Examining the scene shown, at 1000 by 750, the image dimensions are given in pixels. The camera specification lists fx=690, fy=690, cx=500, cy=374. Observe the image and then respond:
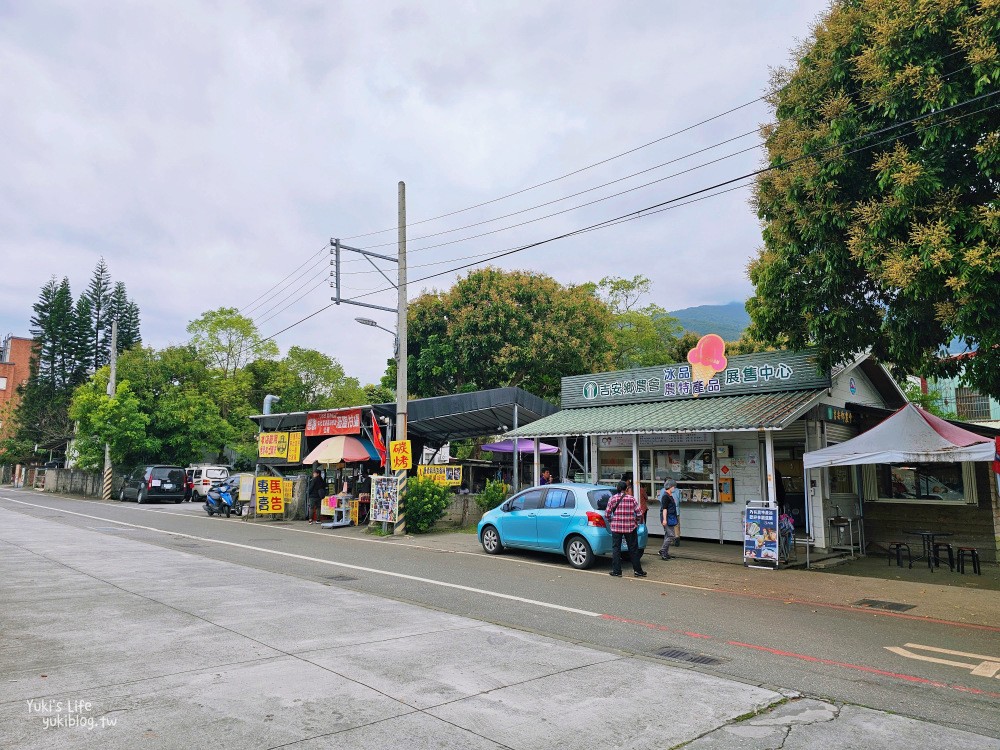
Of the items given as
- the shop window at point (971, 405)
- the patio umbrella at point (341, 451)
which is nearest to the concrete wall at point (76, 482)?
the patio umbrella at point (341, 451)

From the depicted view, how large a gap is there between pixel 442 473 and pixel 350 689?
1576 cm

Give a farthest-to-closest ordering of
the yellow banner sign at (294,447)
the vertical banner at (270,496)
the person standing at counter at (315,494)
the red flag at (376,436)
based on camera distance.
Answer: the yellow banner sign at (294,447) → the vertical banner at (270,496) → the person standing at counter at (315,494) → the red flag at (376,436)

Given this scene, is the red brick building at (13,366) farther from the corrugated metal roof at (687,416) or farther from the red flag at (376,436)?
the corrugated metal roof at (687,416)

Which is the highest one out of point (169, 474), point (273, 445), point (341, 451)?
point (273, 445)

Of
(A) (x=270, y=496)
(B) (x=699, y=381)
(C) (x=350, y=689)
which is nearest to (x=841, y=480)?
(B) (x=699, y=381)

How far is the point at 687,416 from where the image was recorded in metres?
15.7

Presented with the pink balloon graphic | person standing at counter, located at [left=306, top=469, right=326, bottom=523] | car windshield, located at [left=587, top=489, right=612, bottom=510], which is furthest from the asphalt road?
person standing at counter, located at [left=306, top=469, right=326, bottom=523]

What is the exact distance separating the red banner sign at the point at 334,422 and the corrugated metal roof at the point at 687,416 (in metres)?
6.33

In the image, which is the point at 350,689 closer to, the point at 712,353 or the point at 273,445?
the point at 712,353

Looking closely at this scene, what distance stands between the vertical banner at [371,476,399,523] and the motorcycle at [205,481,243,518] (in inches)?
352

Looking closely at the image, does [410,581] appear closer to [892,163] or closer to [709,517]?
[709,517]

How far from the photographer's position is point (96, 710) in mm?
4914

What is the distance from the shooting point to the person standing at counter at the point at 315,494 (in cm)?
2422

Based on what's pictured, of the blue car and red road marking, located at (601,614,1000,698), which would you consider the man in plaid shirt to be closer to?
the blue car
